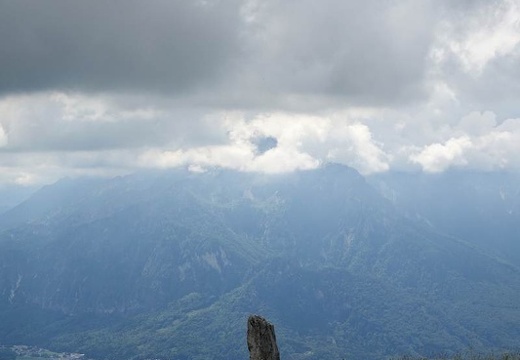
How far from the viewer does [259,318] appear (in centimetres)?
6266

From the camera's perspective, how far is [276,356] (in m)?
62.6

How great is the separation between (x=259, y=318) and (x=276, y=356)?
4348 mm

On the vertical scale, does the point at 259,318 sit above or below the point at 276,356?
above
